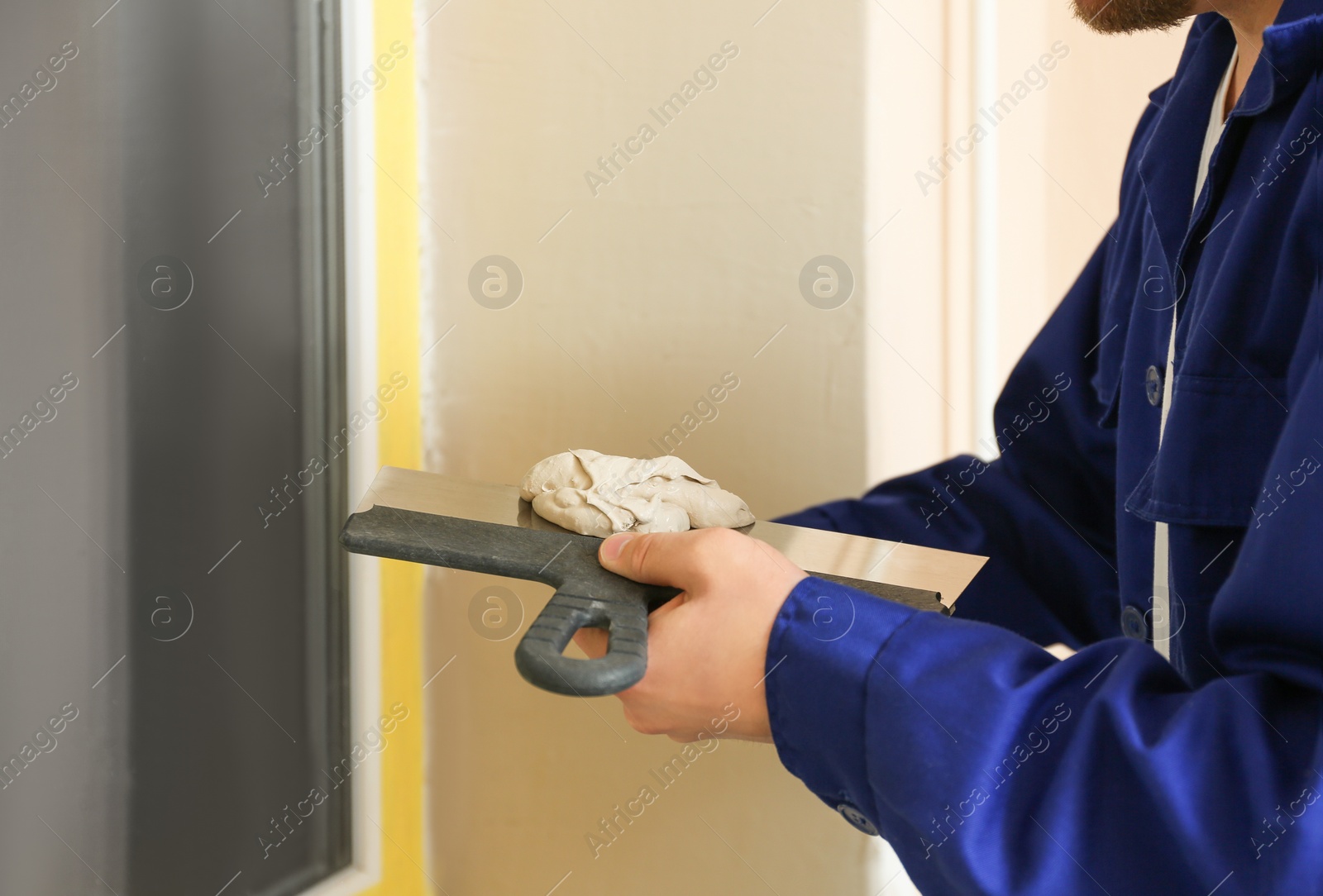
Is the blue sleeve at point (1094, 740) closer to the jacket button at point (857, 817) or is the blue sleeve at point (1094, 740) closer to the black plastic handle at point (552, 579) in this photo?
the jacket button at point (857, 817)

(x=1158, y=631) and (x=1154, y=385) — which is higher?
(x=1154, y=385)

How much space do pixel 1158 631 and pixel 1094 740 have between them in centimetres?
30

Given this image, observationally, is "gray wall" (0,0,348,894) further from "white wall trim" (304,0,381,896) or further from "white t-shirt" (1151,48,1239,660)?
"white t-shirt" (1151,48,1239,660)

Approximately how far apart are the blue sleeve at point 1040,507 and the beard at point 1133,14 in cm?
25

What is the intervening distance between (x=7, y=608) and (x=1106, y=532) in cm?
105

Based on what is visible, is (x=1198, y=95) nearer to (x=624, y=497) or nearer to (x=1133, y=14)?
(x=1133, y=14)

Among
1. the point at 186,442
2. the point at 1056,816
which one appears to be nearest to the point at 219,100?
the point at 186,442

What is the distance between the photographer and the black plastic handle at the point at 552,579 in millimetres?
529

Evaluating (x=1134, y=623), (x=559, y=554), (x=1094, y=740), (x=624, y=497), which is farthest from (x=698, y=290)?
(x=1094, y=740)

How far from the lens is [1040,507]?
38.5 inches

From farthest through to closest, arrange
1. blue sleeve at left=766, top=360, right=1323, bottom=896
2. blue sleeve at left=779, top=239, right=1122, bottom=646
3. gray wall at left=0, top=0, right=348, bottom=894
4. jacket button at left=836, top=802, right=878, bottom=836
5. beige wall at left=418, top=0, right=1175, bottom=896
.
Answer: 1. beige wall at left=418, top=0, right=1175, bottom=896
2. blue sleeve at left=779, top=239, right=1122, bottom=646
3. gray wall at left=0, top=0, right=348, bottom=894
4. jacket button at left=836, top=802, right=878, bottom=836
5. blue sleeve at left=766, top=360, right=1323, bottom=896

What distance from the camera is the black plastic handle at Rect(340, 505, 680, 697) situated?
53 cm

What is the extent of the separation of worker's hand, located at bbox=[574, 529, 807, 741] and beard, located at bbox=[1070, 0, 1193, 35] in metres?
0.53

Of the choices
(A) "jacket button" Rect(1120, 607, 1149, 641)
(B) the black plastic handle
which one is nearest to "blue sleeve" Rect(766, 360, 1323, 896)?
(B) the black plastic handle
